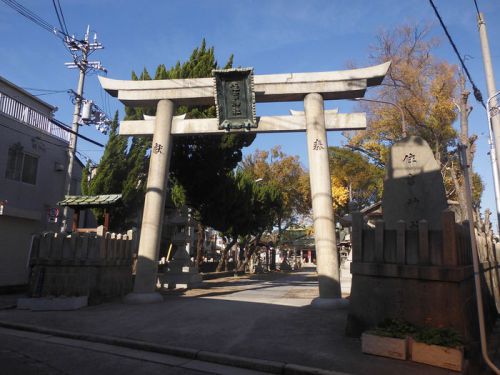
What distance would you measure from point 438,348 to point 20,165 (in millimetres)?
18089

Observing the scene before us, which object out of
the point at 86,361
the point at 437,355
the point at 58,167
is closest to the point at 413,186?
the point at 437,355

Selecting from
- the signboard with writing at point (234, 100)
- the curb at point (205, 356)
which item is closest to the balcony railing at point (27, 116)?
the signboard with writing at point (234, 100)

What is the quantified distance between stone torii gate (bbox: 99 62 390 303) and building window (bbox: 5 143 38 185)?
689 cm

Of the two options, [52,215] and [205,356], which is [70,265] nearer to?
[205,356]

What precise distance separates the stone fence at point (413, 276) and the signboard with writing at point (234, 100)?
Result: 6.34 m

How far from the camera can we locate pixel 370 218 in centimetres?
1944

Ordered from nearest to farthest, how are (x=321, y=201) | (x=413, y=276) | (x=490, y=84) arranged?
(x=413, y=276) < (x=490, y=84) < (x=321, y=201)

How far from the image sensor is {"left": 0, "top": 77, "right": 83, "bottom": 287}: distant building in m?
15.1

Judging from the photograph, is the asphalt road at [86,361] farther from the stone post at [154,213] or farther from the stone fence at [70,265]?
the stone post at [154,213]

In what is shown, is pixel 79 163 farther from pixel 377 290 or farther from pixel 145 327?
pixel 377 290

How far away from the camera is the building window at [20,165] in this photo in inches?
664

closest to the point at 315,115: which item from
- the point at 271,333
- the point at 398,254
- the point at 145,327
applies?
the point at 398,254

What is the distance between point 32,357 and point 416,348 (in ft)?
19.7

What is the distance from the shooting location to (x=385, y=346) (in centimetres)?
600
